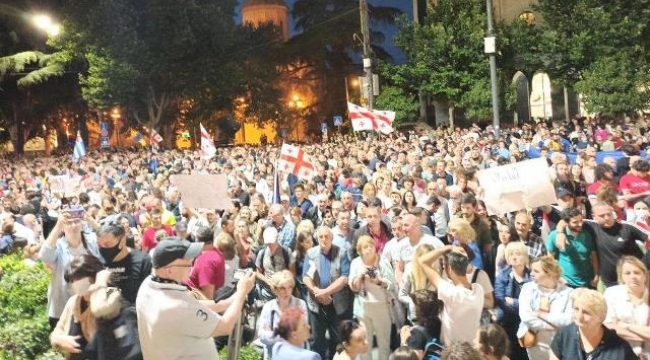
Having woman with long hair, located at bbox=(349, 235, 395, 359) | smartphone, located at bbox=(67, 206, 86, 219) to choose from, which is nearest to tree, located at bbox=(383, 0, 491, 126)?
woman with long hair, located at bbox=(349, 235, 395, 359)

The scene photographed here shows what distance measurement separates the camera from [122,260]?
6.12 m

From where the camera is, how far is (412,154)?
54.6ft

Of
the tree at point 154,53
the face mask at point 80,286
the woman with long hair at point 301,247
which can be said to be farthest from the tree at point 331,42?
the face mask at point 80,286

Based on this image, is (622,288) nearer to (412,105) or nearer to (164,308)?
(164,308)

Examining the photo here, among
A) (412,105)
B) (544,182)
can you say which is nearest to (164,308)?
(544,182)

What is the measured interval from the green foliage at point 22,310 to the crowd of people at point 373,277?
23 cm

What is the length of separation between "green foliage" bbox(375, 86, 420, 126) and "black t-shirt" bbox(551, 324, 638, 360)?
34773 mm

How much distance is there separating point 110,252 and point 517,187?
13.8 ft

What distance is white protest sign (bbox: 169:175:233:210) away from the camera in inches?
341

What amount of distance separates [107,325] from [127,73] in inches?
1519

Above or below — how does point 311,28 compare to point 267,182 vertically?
above

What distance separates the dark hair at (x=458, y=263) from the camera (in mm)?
5422

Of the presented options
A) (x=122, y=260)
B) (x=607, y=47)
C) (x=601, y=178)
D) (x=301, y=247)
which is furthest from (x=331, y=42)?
(x=122, y=260)

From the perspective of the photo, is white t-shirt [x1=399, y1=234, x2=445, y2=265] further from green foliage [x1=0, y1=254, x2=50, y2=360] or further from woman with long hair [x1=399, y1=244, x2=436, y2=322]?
green foliage [x1=0, y1=254, x2=50, y2=360]
